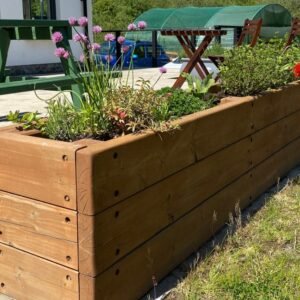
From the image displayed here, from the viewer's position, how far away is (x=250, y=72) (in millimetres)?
3992

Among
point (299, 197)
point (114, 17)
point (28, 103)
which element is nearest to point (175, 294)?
point (299, 197)

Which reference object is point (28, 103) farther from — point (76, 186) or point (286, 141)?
point (76, 186)

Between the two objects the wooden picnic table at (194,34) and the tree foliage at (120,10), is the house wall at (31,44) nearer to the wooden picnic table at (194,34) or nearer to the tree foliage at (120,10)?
the wooden picnic table at (194,34)

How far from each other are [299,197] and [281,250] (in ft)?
3.29

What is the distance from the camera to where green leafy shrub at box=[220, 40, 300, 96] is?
13.0 ft

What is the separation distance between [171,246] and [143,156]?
24.7 inches

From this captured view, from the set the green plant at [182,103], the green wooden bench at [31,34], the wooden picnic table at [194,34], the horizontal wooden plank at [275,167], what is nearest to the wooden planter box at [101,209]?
the green plant at [182,103]

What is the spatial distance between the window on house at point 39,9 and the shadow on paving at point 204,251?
11537 mm

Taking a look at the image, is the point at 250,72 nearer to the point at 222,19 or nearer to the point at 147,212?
the point at 147,212

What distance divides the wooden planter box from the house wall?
38.5 ft

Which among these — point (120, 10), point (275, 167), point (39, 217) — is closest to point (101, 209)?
point (39, 217)

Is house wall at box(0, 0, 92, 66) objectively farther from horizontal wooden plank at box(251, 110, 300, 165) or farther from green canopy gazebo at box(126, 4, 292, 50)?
horizontal wooden plank at box(251, 110, 300, 165)

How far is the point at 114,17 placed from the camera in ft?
110

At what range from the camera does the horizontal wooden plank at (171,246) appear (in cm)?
235
